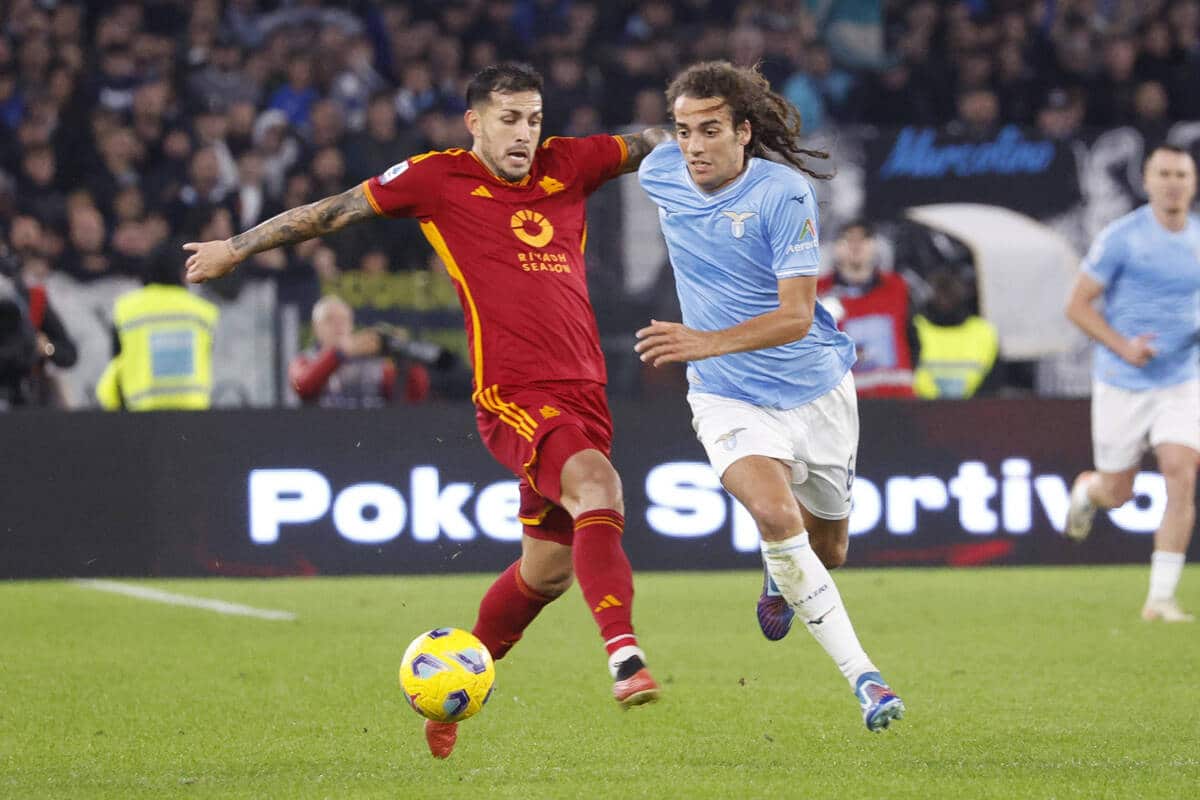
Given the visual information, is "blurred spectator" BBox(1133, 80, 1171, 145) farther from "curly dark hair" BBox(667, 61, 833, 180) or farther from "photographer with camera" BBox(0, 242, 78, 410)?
"curly dark hair" BBox(667, 61, 833, 180)

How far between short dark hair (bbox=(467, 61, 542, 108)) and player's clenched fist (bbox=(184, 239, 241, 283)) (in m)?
0.87

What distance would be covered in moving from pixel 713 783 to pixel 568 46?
1093 cm

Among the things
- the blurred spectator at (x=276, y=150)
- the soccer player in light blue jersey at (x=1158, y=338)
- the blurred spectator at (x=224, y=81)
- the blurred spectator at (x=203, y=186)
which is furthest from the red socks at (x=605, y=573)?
the blurred spectator at (x=224, y=81)

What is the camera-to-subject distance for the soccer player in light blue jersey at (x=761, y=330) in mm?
5543

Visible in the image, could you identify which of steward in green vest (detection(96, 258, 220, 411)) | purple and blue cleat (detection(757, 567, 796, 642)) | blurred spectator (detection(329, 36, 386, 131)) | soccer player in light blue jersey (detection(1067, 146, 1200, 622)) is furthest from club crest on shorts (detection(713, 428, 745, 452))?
blurred spectator (detection(329, 36, 386, 131))

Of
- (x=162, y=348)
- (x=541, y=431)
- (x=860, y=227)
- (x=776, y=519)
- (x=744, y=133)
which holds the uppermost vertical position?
(x=744, y=133)

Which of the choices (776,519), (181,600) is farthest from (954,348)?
(776,519)

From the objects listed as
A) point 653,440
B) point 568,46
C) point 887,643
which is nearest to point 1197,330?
point 887,643

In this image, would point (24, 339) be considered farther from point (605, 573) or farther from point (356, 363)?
point (605, 573)

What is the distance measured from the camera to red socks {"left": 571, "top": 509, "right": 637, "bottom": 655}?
511 centimetres

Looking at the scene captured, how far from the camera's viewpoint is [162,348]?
11.0m

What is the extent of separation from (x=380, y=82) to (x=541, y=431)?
10.5m

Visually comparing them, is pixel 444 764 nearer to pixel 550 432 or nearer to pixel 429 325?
pixel 550 432

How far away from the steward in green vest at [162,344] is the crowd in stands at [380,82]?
112cm
